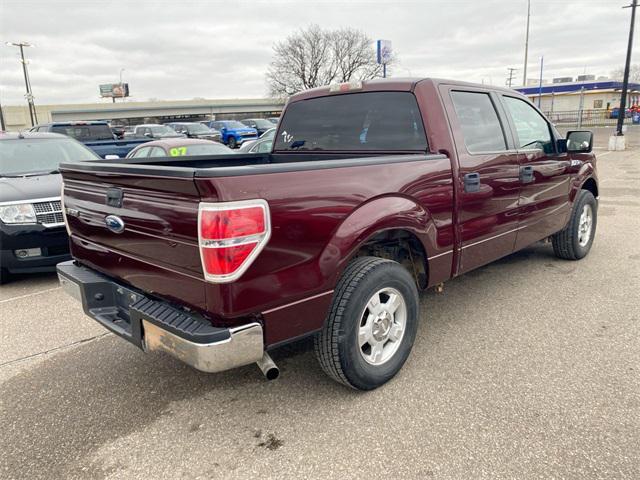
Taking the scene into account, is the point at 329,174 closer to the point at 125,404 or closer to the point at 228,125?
the point at 125,404

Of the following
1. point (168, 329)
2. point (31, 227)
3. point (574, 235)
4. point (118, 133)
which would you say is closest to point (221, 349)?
point (168, 329)

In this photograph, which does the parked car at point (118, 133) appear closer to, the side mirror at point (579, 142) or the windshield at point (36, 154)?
the windshield at point (36, 154)

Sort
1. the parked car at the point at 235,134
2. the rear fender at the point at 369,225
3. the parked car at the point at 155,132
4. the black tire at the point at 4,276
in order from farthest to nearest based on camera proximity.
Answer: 1. the parked car at the point at 235,134
2. the parked car at the point at 155,132
3. the black tire at the point at 4,276
4. the rear fender at the point at 369,225

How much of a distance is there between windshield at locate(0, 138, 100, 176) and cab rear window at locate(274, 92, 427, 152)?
11.3ft

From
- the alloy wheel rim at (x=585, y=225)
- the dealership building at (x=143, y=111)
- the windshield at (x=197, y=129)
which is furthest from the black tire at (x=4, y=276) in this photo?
the dealership building at (x=143, y=111)

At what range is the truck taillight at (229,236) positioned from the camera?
2.15m

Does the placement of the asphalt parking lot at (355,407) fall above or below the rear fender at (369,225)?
below

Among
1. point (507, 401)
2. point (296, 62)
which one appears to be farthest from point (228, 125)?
point (507, 401)

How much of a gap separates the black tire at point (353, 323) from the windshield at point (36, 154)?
4.94 meters

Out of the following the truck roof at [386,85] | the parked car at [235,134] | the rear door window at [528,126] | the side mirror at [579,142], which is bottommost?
the parked car at [235,134]

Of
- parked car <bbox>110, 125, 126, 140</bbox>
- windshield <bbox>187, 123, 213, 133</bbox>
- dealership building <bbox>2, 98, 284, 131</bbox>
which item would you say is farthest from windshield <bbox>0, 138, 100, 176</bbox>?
dealership building <bbox>2, 98, 284, 131</bbox>

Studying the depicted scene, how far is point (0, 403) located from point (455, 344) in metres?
3.10

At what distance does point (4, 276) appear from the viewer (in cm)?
538

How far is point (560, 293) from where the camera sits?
4.59 m
